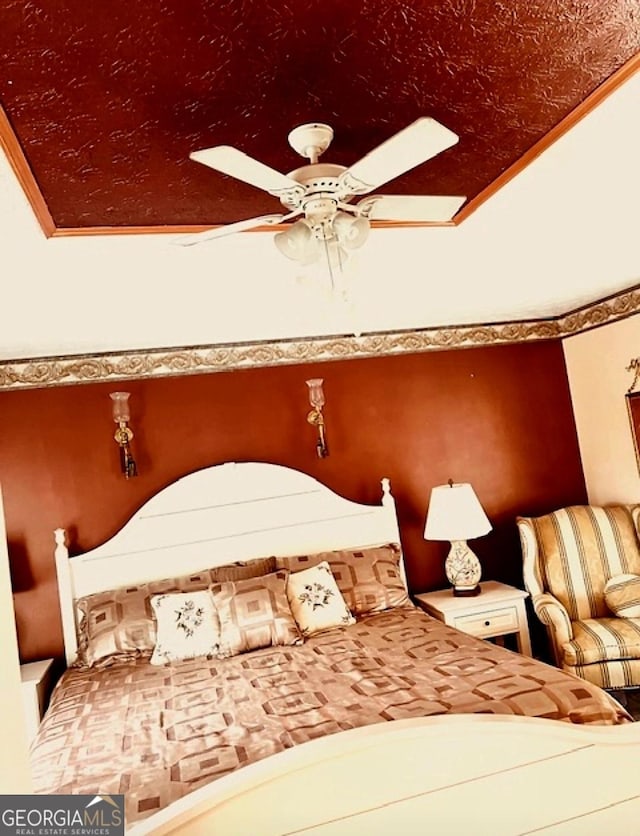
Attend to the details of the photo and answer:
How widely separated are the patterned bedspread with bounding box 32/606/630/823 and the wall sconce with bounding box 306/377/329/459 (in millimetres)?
1228

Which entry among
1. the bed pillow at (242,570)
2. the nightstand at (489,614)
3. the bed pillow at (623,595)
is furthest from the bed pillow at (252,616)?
the bed pillow at (623,595)

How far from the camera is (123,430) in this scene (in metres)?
A: 3.48

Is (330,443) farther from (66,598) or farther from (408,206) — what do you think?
(408,206)

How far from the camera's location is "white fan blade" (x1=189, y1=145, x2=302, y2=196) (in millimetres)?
1185

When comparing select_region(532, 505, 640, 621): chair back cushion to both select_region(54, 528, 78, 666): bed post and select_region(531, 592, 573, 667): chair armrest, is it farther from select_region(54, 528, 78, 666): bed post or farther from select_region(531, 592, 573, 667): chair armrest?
select_region(54, 528, 78, 666): bed post

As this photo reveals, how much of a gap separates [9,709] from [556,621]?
3.09 meters

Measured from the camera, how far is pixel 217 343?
368cm

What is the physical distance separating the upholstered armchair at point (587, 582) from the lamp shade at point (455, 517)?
394 mm

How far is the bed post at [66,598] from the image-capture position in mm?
3246

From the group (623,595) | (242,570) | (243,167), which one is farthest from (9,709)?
(623,595)

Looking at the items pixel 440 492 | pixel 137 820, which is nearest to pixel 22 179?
pixel 137 820

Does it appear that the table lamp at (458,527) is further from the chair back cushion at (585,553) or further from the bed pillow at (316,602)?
the bed pillow at (316,602)

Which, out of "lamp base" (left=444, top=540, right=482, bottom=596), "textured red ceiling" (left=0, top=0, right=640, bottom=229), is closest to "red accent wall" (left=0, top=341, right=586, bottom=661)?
"lamp base" (left=444, top=540, right=482, bottom=596)

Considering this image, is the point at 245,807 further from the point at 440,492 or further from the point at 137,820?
the point at 440,492
